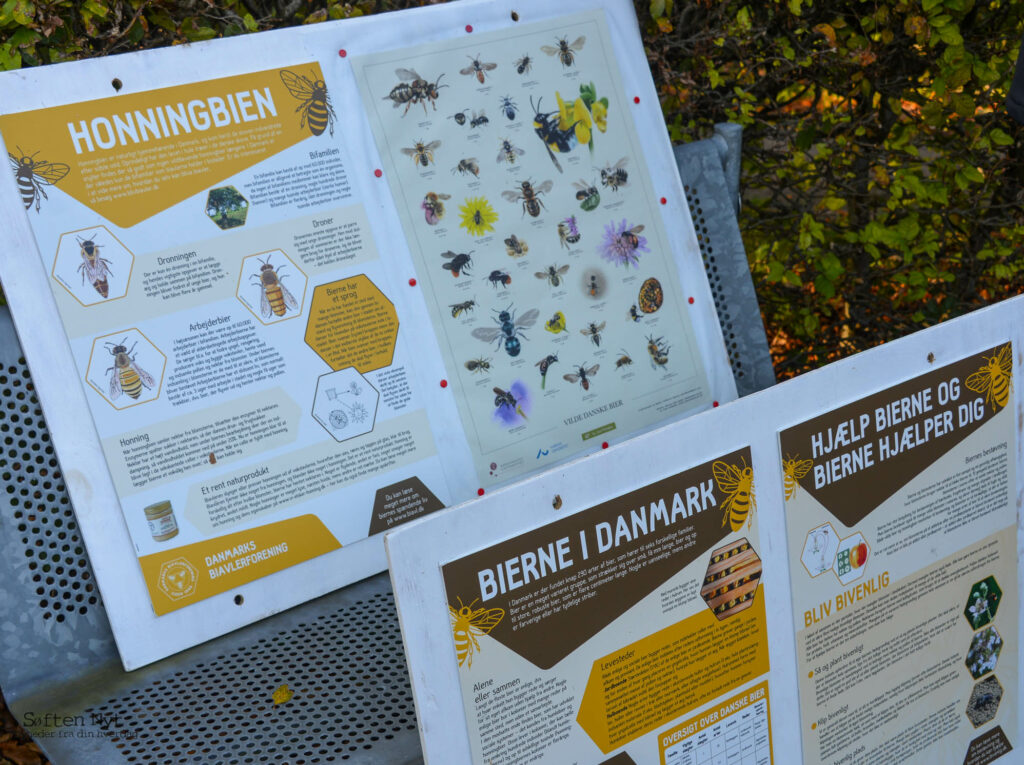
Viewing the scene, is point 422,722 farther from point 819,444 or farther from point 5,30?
point 5,30

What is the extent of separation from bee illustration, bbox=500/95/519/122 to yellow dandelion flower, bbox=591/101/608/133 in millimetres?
171

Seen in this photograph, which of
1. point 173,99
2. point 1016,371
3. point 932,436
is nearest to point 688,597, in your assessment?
point 932,436

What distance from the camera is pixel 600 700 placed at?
1.13 metres

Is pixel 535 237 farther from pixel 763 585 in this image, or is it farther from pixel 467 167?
pixel 763 585

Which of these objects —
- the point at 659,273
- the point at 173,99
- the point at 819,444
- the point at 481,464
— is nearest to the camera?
the point at 819,444

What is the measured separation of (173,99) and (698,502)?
0.94 m

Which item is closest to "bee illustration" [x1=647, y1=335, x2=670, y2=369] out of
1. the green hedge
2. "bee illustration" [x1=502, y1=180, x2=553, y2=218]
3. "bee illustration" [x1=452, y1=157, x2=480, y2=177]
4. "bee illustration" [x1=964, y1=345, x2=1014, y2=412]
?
"bee illustration" [x1=502, y1=180, x2=553, y2=218]

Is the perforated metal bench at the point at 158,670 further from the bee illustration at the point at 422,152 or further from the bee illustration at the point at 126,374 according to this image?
the bee illustration at the point at 422,152

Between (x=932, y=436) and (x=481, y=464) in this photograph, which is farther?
(x=481, y=464)

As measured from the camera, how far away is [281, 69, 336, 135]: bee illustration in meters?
1.50

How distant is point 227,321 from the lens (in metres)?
1.41

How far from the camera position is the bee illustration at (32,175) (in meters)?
1.30

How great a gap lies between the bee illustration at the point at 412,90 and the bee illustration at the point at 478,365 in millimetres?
422

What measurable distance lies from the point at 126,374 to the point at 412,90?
657 mm
